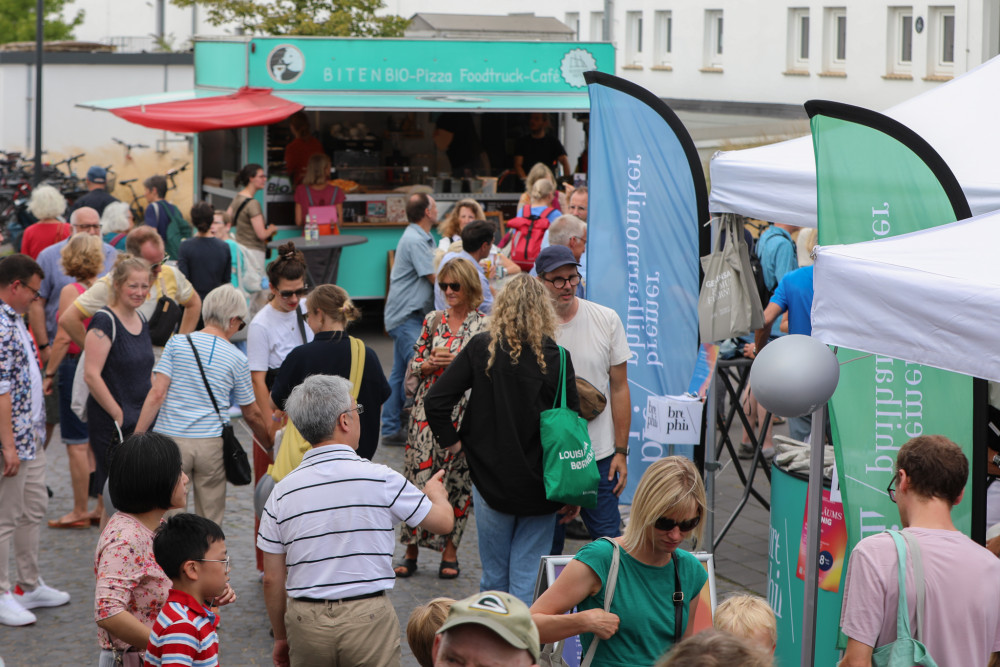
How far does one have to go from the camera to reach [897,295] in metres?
3.79

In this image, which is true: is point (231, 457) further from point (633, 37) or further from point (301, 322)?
point (633, 37)

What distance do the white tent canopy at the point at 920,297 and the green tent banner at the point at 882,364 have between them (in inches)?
11.5

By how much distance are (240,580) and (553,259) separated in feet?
8.72

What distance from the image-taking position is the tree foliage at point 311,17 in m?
25.8

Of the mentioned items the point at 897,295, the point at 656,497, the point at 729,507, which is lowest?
the point at 729,507

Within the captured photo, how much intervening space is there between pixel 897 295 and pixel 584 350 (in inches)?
82.1

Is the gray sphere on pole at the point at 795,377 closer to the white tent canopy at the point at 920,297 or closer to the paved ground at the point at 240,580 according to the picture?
the white tent canopy at the point at 920,297

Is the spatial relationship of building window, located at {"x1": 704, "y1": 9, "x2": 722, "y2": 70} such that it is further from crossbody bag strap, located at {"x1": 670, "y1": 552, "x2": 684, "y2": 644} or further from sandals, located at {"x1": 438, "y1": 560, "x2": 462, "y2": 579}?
crossbody bag strap, located at {"x1": 670, "y1": 552, "x2": 684, "y2": 644}

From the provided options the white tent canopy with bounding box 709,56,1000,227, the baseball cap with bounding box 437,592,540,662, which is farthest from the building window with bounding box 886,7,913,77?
the baseball cap with bounding box 437,592,540,662

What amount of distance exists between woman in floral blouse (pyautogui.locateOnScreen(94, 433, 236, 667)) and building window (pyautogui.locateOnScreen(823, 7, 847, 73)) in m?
27.0

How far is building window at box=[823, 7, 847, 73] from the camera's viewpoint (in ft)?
93.8

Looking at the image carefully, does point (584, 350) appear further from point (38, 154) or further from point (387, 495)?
point (38, 154)

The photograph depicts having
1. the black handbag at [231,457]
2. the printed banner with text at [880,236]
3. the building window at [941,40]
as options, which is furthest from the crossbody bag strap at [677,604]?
the building window at [941,40]

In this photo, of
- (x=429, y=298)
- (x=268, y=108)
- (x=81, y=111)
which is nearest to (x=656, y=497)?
(x=429, y=298)
